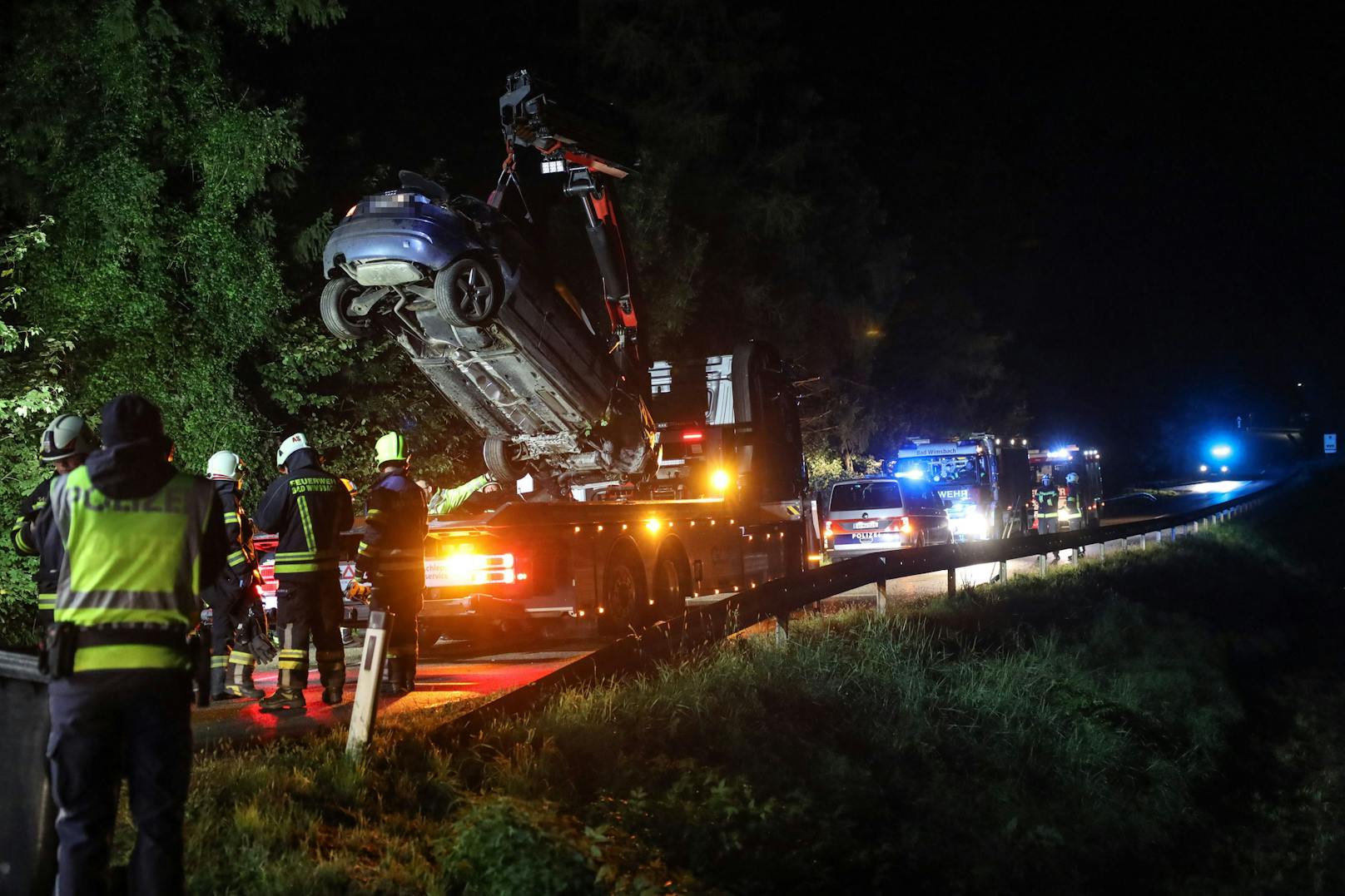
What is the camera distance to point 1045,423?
67.1 meters

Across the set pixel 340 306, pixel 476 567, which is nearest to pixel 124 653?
pixel 476 567

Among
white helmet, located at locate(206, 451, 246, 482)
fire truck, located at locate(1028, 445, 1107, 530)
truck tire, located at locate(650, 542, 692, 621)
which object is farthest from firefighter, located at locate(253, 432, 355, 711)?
fire truck, located at locate(1028, 445, 1107, 530)

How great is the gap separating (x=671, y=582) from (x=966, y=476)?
643 inches

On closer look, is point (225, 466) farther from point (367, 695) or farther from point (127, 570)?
point (127, 570)

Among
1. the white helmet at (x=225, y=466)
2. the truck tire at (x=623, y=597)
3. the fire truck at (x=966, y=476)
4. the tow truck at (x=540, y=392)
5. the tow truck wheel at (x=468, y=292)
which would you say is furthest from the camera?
the fire truck at (x=966, y=476)

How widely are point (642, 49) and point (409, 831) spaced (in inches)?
1097

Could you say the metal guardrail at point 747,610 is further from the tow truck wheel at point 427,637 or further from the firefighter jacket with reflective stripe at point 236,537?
the firefighter jacket with reflective stripe at point 236,537

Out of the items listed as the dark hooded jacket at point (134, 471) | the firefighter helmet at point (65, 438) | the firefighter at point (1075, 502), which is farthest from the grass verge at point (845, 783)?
the firefighter at point (1075, 502)

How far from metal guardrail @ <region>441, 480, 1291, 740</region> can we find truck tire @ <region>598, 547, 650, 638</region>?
0.20 meters

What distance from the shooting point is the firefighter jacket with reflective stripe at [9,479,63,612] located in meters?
6.67

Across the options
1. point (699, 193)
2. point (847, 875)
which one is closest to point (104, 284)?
point (847, 875)

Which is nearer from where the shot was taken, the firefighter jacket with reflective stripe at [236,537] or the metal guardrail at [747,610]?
the metal guardrail at [747,610]

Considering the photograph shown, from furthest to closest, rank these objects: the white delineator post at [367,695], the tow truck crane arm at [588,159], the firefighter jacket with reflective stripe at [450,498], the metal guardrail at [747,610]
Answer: the firefighter jacket with reflective stripe at [450,498]
the tow truck crane arm at [588,159]
the metal guardrail at [747,610]
the white delineator post at [367,695]

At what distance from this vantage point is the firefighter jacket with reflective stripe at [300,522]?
27.8 ft
